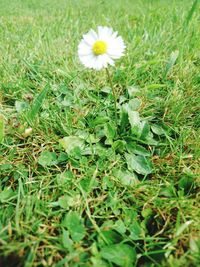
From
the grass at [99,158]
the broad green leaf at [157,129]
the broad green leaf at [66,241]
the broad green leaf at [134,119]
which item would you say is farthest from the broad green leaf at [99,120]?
the broad green leaf at [66,241]

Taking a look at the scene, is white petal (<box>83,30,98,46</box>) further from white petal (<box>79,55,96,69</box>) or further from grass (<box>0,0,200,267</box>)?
grass (<box>0,0,200,267</box>)

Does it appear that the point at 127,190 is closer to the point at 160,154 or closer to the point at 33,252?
the point at 160,154

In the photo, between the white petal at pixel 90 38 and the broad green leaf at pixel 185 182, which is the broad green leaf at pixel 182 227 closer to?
the broad green leaf at pixel 185 182

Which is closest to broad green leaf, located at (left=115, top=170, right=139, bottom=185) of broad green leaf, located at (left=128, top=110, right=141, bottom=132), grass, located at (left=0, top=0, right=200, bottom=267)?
grass, located at (left=0, top=0, right=200, bottom=267)

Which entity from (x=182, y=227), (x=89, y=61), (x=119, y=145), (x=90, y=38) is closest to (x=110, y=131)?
(x=119, y=145)

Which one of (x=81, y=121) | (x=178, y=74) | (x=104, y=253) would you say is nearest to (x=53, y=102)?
(x=81, y=121)

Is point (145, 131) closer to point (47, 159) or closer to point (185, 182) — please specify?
point (185, 182)

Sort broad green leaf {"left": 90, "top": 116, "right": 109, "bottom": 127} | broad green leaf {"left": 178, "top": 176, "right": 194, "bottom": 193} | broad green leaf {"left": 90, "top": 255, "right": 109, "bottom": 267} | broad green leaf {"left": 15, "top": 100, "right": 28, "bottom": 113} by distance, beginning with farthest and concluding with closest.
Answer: broad green leaf {"left": 15, "top": 100, "right": 28, "bottom": 113} < broad green leaf {"left": 90, "top": 116, "right": 109, "bottom": 127} < broad green leaf {"left": 178, "top": 176, "right": 194, "bottom": 193} < broad green leaf {"left": 90, "top": 255, "right": 109, "bottom": 267}
